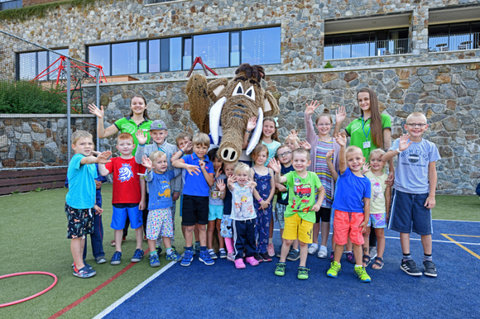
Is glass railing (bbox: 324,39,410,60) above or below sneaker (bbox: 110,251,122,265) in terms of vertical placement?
above

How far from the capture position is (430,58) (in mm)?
12375

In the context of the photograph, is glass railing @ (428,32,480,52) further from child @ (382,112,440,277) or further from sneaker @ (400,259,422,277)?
sneaker @ (400,259,422,277)

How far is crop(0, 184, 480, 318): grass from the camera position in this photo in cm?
254

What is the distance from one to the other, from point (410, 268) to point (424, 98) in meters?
6.60

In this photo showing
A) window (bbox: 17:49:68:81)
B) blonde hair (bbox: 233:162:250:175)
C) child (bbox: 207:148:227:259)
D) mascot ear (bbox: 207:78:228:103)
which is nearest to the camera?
blonde hair (bbox: 233:162:250:175)

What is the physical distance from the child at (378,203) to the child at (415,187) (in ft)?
0.39

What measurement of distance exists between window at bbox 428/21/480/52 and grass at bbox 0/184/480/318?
10.4 metres

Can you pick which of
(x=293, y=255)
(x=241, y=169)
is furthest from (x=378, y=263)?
(x=241, y=169)

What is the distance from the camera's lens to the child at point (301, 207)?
10.5 feet

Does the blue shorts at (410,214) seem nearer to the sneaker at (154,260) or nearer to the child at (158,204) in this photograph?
the child at (158,204)

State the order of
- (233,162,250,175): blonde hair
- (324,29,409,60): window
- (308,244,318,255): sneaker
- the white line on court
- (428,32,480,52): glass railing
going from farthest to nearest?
(324,29,409,60): window
(428,32,480,52): glass railing
(308,244,318,255): sneaker
(233,162,250,175): blonde hair
the white line on court

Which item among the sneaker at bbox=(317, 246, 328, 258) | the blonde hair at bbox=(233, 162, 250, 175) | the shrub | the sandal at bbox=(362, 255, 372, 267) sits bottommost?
the sneaker at bbox=(317, 246, 328, 258)

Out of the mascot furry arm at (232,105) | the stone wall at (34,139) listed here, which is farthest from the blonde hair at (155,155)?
the stone wall at (34,139)

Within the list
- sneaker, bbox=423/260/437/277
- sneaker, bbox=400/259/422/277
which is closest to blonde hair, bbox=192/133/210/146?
sneaker, bbox=400/259/422/277
